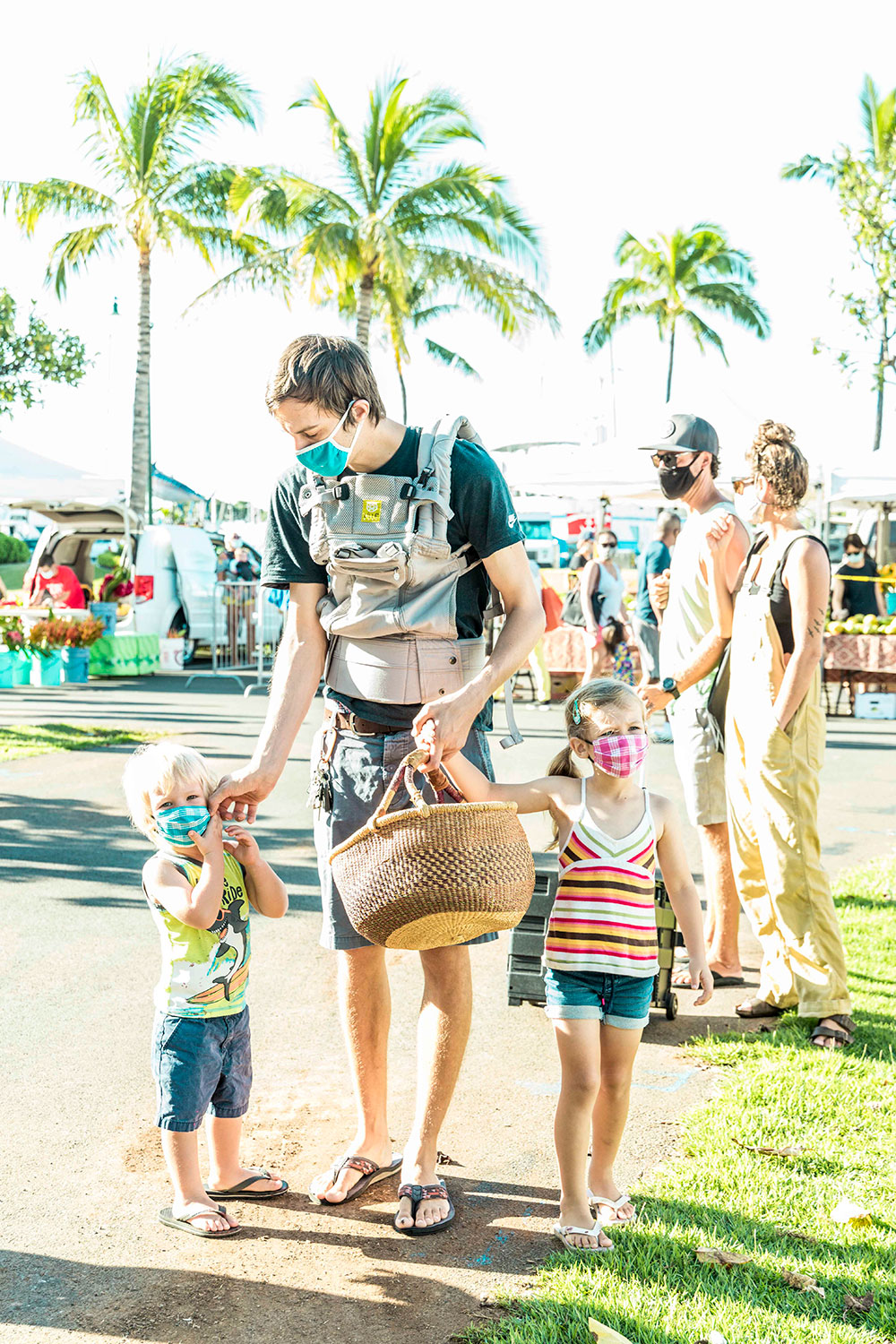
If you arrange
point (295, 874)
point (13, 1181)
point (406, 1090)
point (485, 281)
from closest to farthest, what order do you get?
point (13, 1181) < point (406, 1090) < point (295, 874) < point (485, 281)

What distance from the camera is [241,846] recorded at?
3.16 meters

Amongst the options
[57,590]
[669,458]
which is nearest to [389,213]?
[57,590]

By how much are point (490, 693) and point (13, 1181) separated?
1.79 meters

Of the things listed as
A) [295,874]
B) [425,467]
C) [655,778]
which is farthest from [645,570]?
[425,467]

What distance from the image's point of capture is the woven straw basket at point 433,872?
8.93 ft

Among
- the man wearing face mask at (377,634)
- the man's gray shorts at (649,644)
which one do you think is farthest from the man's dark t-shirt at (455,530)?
the man's gray shorts at (649,644)

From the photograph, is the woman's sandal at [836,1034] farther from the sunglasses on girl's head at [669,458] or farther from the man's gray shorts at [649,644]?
the man's gray shorts at [649,644]

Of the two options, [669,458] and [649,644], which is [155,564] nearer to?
[649,644]

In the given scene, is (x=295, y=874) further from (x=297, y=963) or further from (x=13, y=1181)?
(x=13, y=1181)

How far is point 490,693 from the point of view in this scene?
300cm

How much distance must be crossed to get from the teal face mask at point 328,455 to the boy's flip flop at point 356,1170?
5.76ft

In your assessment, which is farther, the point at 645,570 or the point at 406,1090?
the point at 645,570

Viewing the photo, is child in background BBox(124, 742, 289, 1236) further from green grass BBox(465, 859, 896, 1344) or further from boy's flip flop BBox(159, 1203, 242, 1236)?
green grass BBox(465, 859, 896, 1344)

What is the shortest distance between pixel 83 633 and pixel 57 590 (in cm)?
80
